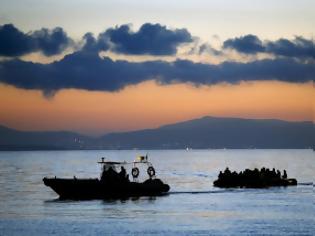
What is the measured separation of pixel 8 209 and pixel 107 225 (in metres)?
18.6

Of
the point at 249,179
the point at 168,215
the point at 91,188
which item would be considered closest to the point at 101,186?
the point at 91,188

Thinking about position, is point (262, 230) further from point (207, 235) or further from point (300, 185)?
point (300, 185)

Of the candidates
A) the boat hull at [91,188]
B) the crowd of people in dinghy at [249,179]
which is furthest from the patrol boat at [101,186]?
the crowd of people in dinghy at [249,179]

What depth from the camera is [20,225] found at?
199 feet

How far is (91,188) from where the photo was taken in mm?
79250

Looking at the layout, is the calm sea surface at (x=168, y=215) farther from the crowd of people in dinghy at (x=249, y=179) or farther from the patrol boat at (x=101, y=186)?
the crowd of people in dinghy at (x=249, y=179)

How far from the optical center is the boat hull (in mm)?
78750

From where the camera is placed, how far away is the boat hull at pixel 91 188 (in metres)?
78.8

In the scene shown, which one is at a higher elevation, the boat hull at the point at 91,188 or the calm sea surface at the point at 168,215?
the boat hull at the point at 91,188

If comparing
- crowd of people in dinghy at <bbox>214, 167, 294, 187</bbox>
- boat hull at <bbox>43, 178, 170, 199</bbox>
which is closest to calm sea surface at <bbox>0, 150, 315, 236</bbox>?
boat hull at <bbox>43, 178, 170, 199</bbox>

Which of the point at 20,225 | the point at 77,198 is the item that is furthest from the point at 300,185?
the point at 20,225

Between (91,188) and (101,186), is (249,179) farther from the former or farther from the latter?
(91,188)

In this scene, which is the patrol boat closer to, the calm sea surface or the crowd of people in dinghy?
the calm sea surface

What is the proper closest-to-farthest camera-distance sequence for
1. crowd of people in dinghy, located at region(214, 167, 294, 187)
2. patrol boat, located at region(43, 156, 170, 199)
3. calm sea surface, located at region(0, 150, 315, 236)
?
1. calm sea surface, located at region(0, 150, 315, 236)
2. patrol boat, located at region(43, 156, 170, 199)
3. crowd of people in dinghy, located at region(214, 167, 294, 187)
